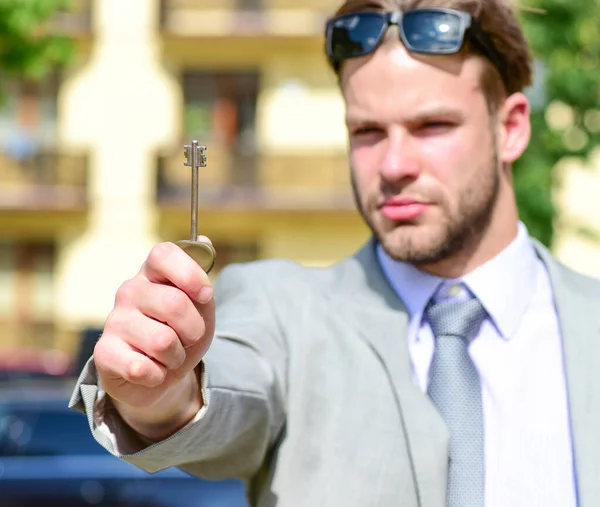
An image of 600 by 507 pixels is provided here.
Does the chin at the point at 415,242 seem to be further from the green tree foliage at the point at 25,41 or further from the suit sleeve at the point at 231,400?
the green tree foliage at the point at 25,41

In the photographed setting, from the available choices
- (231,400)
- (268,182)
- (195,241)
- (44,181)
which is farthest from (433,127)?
(44,181)

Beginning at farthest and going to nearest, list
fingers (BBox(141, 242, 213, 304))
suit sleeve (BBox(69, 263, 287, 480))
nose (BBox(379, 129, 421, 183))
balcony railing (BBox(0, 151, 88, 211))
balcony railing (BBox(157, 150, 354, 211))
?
balcony railing (BBox(0, 151, 88, 211))
balcony railing (BBox(157, 150, 354, 211))
nose (BBox(379, 129, 421, 183))
suit sleeve (BBox(69, 263, 287, 480))
fingers (BBox(141, 242, 213, 304))

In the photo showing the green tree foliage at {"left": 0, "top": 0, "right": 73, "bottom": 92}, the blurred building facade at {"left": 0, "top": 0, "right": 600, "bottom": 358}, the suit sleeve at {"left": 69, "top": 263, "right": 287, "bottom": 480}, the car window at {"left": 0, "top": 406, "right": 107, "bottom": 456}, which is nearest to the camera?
the suit sleeve at {"left": 69, "top": 263, "right": 287, "bottom": 480}

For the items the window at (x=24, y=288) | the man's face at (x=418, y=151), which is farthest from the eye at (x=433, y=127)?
the window at (x=24, y=288)

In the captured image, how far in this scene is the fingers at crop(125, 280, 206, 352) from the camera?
5.27 ft

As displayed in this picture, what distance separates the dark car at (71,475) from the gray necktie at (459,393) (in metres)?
4.09

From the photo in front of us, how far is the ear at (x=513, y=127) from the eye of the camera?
262 centimetres

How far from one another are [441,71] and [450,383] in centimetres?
66

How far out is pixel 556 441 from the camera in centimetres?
229

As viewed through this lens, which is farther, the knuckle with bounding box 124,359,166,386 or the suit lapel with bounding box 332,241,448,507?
the suit lapel with bounding box 332,241,448,507

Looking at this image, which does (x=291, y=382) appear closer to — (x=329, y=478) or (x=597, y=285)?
(x=329, y=478)

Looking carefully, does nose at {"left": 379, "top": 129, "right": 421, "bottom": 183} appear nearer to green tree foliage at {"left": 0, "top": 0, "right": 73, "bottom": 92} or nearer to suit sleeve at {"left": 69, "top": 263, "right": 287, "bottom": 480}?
suit sleeve at {"left": 69, "top": 263, "right": 287, "bottom": 480}

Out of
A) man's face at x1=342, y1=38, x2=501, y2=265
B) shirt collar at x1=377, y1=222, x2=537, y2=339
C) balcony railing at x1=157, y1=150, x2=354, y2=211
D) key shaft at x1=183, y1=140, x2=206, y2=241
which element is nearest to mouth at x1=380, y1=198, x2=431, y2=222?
man's face at x1=342, y1=38, x2=501, y2=265

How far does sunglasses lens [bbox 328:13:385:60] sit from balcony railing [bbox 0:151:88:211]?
17076 millimetres
